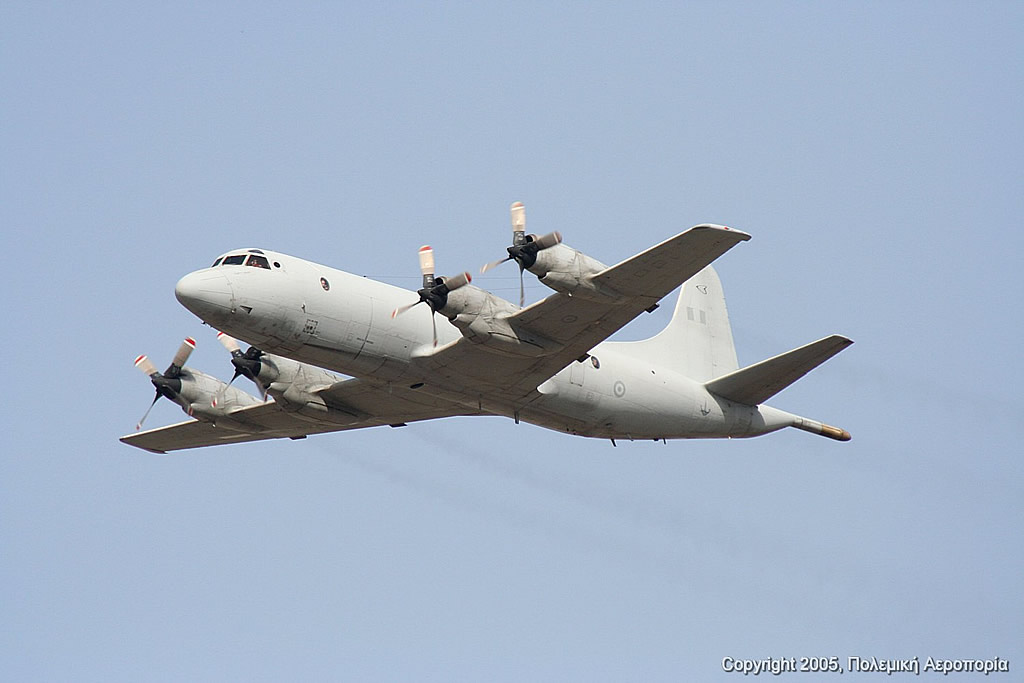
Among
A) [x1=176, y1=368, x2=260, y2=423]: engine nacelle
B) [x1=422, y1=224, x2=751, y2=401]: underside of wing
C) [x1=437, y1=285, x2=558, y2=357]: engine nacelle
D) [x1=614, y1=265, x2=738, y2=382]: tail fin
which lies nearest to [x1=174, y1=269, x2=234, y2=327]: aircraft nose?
[x1=437, y1=285, x2=558, y2=357]: engine nacelle

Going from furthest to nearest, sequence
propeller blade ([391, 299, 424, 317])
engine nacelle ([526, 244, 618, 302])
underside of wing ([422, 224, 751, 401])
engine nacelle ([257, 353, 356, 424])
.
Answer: engine nacelle ([257, 353, 356, 424]), propeller blade ([391, 299, 424, 317]), engine nacelle ([526, 244, 618, 302]), underside of wing ([422, 224, 751, 401])

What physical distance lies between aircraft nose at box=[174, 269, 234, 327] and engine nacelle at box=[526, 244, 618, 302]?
6301 mm

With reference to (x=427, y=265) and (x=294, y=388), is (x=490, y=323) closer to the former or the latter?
(x=427, y=265)

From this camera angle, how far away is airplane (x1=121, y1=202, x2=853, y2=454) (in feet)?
90.0

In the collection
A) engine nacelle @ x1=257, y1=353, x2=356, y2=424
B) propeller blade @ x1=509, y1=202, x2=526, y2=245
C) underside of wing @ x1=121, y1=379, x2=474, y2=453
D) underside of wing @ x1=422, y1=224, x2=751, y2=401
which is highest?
propeller blade @ x1=509, y1=202, x2=526, y2=245

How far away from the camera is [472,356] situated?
2914 cm

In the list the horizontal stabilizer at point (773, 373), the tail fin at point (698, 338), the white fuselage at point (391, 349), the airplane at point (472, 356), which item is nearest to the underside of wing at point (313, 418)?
the airplane at point (472, 356)

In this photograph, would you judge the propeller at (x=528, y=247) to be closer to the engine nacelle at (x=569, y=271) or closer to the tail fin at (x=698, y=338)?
the engine nacelle at (x=569, y=271)

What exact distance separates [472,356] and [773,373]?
8399 millimetres

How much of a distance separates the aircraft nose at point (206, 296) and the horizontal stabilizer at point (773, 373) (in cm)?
1315

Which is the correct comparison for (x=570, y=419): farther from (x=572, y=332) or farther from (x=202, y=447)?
(x=202, y=447)

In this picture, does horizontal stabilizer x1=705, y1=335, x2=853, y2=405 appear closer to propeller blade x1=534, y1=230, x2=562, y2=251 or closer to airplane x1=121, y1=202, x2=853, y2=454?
airplane x1=121, y1=202, x2=853, y2=454

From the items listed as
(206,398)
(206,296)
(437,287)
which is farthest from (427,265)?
(206,398)

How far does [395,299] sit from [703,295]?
1218 centimetres
